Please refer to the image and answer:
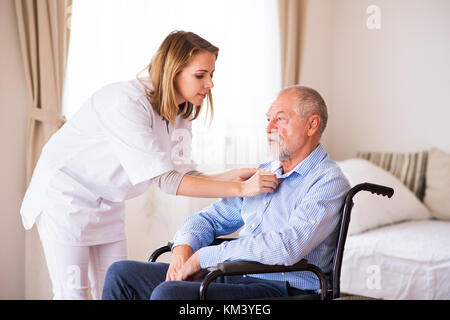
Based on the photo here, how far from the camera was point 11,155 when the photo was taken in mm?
2572

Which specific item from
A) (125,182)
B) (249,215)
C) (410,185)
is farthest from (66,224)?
(410,185)

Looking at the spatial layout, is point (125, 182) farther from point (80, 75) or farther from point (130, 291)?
point (80, 75)

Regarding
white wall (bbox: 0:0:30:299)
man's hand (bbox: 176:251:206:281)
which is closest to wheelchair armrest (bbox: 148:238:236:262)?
man's hand (bbox: 176:251:206:281)

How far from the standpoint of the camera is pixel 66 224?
1.74 metres

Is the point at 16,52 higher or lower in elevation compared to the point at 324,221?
higher

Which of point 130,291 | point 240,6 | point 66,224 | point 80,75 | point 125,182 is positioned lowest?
point 130,291

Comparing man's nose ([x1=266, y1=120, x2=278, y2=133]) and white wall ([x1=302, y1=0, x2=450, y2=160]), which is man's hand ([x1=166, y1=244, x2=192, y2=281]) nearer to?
man's nose ([x1=266, y1=120, x2=278, y2=133])

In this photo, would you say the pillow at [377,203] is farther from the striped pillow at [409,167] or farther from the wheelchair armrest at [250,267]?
the wheelchair armrest at [250,267]

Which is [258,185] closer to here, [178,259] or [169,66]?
[178,259]

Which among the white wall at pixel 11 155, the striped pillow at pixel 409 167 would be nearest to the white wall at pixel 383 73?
the striped pillow at pixel 409 167

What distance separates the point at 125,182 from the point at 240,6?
2115 mm

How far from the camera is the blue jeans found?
154 cm

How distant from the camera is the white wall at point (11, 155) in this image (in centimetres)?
253

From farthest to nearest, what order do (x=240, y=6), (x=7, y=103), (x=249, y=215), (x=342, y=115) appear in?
(x=342, y=115) < (x=240, y=6) < (x=7, y=103) < (x=249, y=215)
